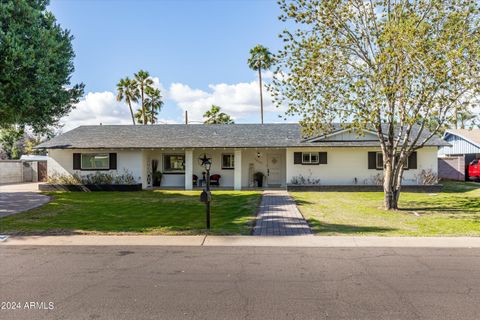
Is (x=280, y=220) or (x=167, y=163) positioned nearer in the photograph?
(x=280, y=220)

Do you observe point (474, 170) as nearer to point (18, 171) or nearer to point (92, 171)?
point (92, 171)

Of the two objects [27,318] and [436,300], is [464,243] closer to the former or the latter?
[436,300]

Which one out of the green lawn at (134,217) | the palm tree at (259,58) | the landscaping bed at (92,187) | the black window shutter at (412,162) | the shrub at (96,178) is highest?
the palm tree at (259,58)

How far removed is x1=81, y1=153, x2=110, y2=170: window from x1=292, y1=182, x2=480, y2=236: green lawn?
40.7 feet

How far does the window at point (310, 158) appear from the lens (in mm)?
21128

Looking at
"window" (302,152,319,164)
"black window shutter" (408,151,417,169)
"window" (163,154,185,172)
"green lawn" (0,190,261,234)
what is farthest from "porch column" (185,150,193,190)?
"black window shutter" (408,151,417,169)

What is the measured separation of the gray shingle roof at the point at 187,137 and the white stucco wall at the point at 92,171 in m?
0.46

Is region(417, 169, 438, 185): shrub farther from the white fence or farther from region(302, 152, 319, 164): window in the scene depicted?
the white fence

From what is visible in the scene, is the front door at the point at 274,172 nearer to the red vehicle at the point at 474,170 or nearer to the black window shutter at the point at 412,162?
the black window shutter at the point at 412,162

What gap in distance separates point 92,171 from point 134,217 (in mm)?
11413

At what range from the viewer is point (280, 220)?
36.0 ft

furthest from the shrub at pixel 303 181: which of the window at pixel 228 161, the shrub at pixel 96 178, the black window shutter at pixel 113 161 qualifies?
the black window shutter at pixel 113 161

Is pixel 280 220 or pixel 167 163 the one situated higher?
pixel 167 163

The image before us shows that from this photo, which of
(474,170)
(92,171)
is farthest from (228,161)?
(474,170)
